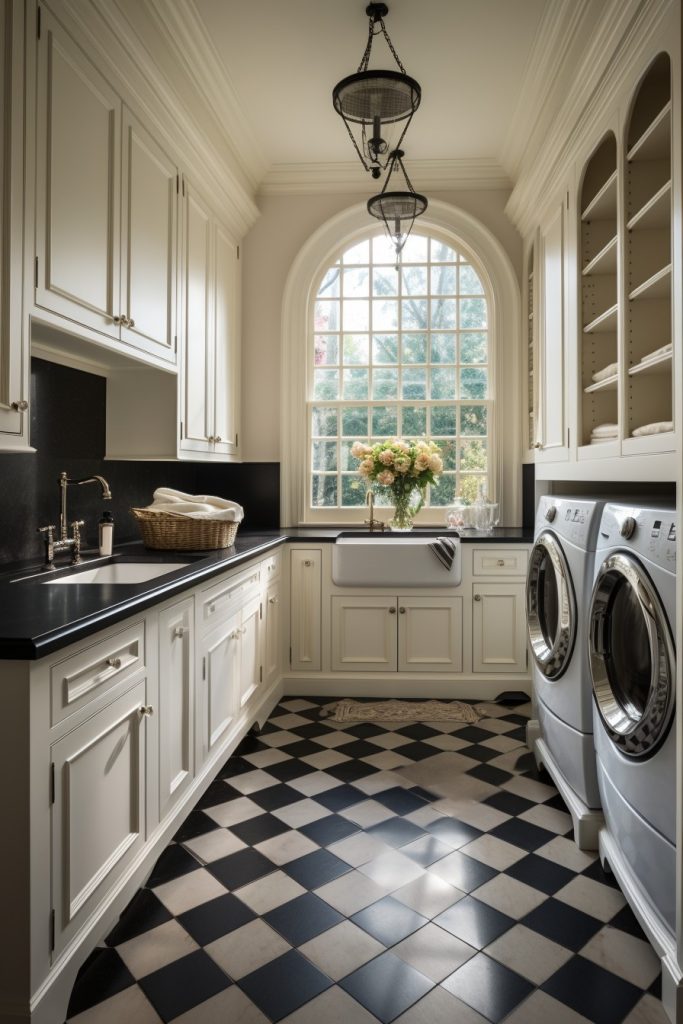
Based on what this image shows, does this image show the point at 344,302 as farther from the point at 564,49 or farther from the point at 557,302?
the point at 564,49

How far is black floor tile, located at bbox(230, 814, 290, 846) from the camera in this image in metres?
2.44

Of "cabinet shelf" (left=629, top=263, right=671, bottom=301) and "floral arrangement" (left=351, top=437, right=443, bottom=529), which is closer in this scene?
"cabinet shelf" (left=629, top=263, right=671, bottom=301)

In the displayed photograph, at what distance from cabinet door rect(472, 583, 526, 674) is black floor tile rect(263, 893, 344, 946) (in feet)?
7.09

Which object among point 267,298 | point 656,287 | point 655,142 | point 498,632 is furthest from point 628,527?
point 267,298

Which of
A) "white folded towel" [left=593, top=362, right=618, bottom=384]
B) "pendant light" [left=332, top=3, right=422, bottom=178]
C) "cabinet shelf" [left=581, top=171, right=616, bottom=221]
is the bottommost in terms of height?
"white folded towel" [left=593, top=362, right=618, bottom=384]

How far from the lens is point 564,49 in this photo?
3008 millimetres

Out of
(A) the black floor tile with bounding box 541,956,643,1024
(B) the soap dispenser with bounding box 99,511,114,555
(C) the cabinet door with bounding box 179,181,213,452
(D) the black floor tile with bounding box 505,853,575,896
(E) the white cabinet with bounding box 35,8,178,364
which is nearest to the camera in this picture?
(A) the black floor tile with bounding box 541,956,643,1024

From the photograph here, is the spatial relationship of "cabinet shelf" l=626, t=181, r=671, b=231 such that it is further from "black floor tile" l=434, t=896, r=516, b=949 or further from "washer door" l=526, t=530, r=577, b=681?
"black floor tile" l=434, t=896, r=516, b=949

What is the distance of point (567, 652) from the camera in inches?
98.9

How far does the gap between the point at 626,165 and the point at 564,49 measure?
97 cm

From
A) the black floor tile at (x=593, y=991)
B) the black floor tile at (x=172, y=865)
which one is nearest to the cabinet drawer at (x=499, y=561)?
the black floor tile at (x=172, y=865)

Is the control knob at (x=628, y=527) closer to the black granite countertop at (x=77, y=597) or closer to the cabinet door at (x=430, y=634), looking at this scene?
the black granite countertop at (x=77, y=597)

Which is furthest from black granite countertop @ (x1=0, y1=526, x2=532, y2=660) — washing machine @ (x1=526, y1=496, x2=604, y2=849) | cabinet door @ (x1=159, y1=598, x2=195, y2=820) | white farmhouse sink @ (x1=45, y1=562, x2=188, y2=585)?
washing machine @ (x1=526, y1=496, x2=604, y2=849)

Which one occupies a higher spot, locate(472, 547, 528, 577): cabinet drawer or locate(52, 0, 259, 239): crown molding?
locate(52, 0, 259, 239): crown molding
